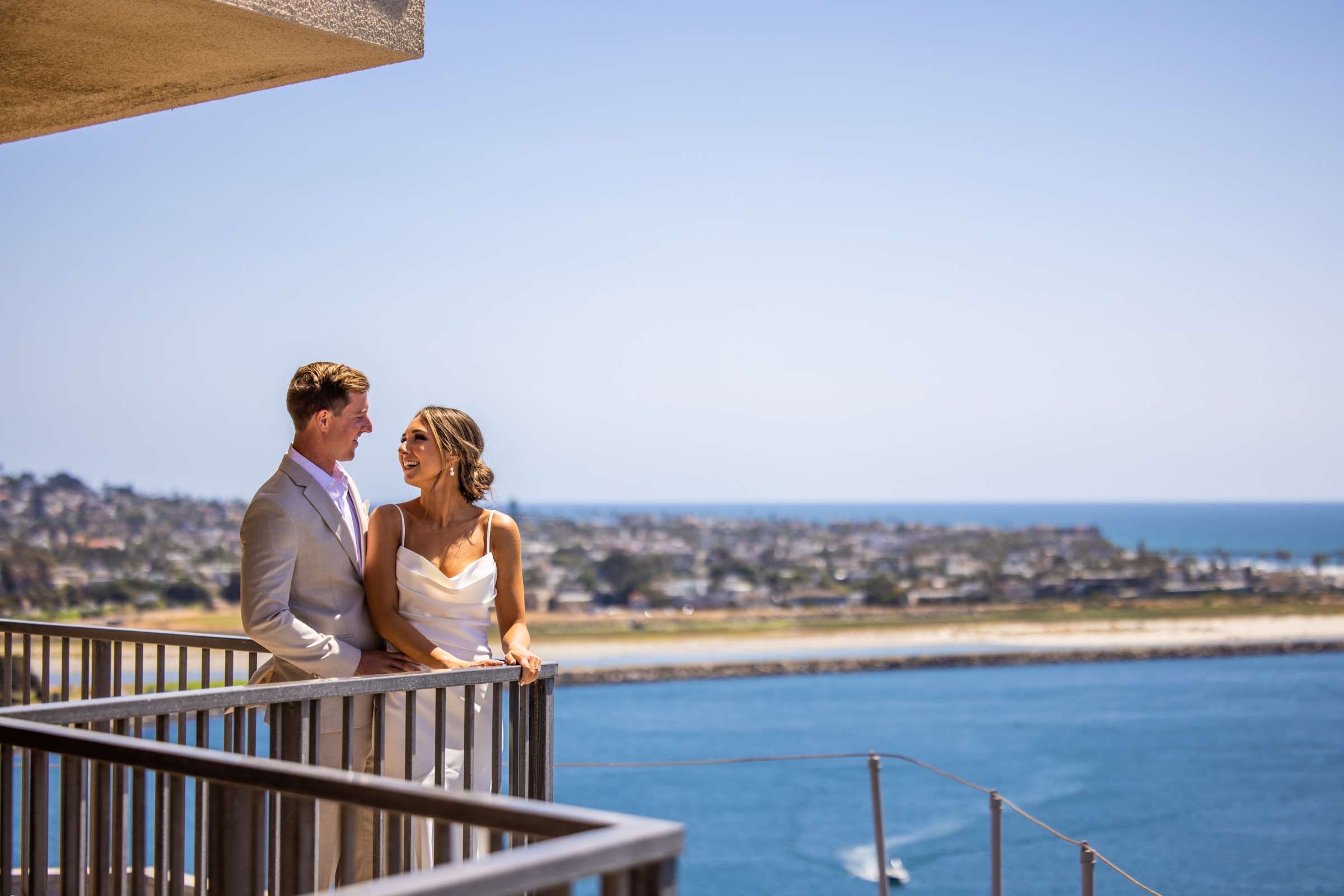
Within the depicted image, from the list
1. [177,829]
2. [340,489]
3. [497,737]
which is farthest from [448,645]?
[177,829]

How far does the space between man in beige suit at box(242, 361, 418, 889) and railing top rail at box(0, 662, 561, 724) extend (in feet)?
0.68

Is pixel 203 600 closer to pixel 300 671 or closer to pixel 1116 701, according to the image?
pixel 1116 701

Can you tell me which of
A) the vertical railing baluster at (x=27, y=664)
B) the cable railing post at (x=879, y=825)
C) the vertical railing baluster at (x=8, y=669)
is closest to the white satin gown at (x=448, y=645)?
the vertical railing baluster at (x=27, y=664)

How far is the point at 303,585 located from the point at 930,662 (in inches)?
2933

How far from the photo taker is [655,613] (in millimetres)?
89000

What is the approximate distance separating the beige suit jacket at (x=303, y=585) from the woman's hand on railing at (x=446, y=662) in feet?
0.61

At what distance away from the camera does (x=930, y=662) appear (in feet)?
246

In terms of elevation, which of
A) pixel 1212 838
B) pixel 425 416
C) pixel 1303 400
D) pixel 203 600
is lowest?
pixel 1212 838

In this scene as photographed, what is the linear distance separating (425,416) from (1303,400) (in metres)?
140

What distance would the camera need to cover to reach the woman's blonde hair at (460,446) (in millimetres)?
3479

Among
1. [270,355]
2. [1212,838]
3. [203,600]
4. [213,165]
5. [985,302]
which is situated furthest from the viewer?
[985,302]

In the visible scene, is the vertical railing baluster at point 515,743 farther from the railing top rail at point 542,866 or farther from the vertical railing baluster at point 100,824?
the railing top rail at point 542,866

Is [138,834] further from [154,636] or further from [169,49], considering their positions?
[169,49]

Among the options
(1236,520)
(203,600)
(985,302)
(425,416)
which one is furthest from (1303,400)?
(425,416)
